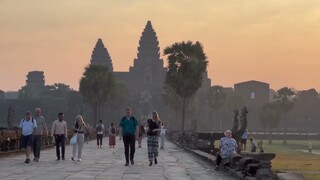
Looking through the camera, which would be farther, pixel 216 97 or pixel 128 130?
pixel 216 97

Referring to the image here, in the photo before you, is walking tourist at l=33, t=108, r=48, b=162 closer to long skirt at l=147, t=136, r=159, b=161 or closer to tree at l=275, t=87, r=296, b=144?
long skirt at l=147, t=136, r=159, b=161

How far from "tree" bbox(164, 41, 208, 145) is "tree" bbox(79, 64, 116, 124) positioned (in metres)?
29.9

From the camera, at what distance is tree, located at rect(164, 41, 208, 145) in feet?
184

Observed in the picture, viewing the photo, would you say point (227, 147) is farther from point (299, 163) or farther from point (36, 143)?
point (299, 163)

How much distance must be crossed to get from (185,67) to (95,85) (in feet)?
107

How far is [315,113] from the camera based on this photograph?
186 m

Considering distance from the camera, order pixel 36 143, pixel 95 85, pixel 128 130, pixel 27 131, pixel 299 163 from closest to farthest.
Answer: pixel 128 130 < pixel 27 131 < pixel 36 143 < pixel 299 163 < pixel 95 85

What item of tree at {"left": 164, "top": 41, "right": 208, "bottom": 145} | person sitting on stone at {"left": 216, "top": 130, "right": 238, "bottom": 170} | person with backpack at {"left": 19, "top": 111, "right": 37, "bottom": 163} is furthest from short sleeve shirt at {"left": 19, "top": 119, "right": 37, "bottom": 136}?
tree at {"left": 164, "top": 41, "right": 208, "bottom": 145}

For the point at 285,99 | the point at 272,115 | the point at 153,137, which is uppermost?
the point at 285,99

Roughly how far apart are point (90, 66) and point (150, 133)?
6943cm

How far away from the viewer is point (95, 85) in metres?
87.0

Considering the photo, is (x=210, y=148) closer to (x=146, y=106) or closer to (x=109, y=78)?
(x=109, y=78)

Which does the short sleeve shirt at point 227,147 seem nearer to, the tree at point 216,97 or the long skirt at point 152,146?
the long skirt at point 152,146

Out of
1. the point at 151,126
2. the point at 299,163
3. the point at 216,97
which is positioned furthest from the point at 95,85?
the point at 151,126
